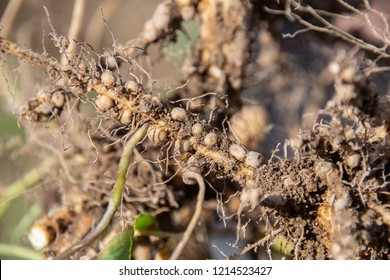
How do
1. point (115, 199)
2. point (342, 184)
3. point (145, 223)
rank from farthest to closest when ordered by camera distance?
point (145, 223) < point (115, 199) < point (342, 184)

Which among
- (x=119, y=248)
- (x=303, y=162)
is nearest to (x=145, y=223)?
(x=119, y=248)

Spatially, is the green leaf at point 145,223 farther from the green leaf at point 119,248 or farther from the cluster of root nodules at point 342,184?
the cluster of root nodules at point 342,184

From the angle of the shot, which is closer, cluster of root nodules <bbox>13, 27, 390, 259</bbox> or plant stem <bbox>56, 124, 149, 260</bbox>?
cluster of root nodules <bbox>13, 27, 390, 259</bbox>

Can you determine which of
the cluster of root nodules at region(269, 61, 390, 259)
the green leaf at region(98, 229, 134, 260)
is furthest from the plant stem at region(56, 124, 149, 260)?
the cluster of root nodules at region(269, 61, 390, 259)

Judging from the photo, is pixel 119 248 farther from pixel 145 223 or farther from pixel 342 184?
pixel 342 184

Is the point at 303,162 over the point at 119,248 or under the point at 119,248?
over

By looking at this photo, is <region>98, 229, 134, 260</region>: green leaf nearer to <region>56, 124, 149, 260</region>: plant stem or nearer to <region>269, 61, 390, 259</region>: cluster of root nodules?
<region>56, 124, 149, 260</region>: plant stem

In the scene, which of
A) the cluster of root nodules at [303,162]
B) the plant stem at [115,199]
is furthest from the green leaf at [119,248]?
the cluster of root nodules at [303,162]

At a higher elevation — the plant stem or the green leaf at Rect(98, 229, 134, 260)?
the plant stem
